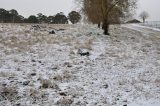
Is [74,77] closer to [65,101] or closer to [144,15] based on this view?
[65,101]

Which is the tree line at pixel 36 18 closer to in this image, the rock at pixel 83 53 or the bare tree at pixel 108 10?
the bare tree at pixel 108 10

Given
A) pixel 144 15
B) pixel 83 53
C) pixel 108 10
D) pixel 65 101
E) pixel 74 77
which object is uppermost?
pixel 144 15

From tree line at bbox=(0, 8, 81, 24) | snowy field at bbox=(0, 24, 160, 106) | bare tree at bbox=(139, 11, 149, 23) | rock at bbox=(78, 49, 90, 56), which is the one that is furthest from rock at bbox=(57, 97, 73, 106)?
bare tree at bbox=(139, 11, 149, 23)

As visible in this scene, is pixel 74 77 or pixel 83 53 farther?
pixel 83 53

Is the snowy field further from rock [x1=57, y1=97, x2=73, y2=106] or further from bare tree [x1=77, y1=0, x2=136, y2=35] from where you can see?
bare tree [x1=77, y1=0, x2=136, y2=35]

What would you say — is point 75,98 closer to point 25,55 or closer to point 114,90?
point 114,90

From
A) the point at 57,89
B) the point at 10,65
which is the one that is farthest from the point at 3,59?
the point at 57,89

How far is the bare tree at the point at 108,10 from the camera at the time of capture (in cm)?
3669

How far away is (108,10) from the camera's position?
36219mm

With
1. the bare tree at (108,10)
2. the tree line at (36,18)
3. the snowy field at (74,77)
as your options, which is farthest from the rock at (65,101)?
the tree line at (36,18)

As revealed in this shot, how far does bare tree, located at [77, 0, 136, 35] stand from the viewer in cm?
3669

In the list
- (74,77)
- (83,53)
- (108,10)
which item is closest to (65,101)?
(74,77)

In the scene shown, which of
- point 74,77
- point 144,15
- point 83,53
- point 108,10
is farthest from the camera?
point 144,15

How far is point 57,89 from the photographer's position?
13852 mm
